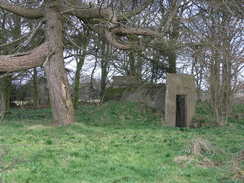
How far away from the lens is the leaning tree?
33.3ft

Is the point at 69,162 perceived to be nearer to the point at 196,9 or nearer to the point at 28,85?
the point at 196,9

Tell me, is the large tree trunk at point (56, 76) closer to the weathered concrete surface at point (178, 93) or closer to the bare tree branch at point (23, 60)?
the bare tree branch at point (23, 60)

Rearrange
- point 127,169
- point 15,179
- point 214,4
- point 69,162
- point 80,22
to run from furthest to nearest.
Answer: point 80,22 < point 214,4 < point 69,162 < point 127,169 < point 15,179

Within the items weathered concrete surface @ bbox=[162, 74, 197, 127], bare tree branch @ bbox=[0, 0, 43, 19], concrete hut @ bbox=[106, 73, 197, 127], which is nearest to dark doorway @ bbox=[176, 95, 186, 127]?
concrete hut @ bbox=[106, 73, 197, 127]

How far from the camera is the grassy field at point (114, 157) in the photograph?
15.0ft

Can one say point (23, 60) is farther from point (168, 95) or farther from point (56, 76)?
point (168, 95)

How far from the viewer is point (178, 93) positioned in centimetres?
1202

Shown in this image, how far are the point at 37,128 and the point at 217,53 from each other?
6572 millimetres

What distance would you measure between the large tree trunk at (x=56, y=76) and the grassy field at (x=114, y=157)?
47.2 inches

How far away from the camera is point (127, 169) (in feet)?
16.3

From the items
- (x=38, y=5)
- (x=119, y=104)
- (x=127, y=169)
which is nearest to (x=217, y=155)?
(x=127, y=169)

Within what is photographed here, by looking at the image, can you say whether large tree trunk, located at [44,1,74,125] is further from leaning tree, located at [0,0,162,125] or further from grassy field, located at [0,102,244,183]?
grassy field, located at [0,102,244,183]

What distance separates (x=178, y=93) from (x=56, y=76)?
→ 474 cm

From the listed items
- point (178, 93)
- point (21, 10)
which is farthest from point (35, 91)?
point (178, 93)
